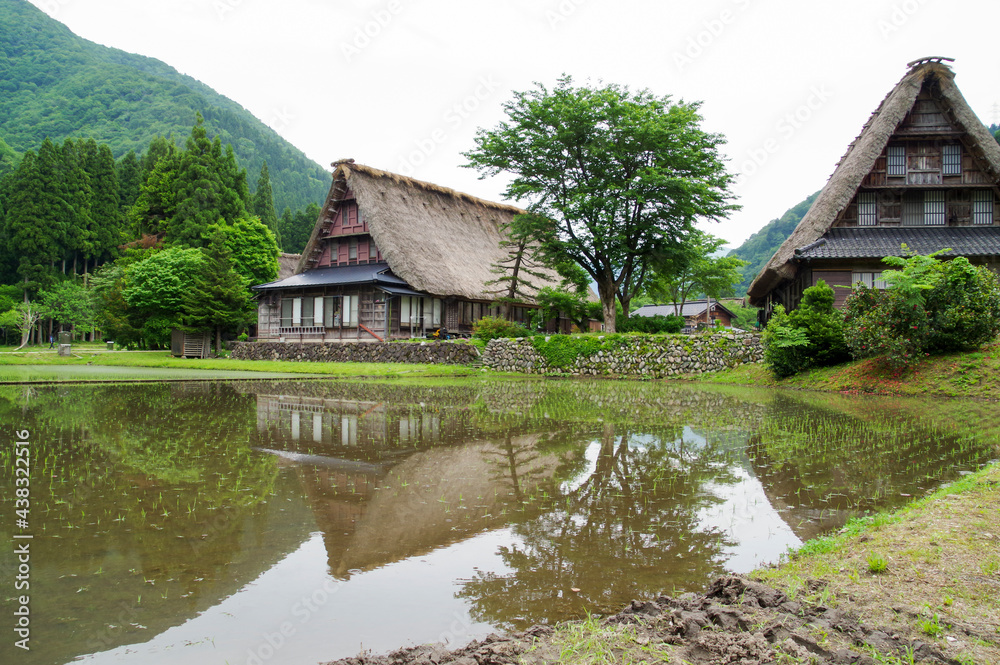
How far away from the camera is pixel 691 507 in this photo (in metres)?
4.89

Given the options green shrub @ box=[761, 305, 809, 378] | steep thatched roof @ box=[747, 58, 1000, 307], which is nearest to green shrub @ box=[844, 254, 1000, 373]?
green shrub @ box=[761, 305, 809, 378]

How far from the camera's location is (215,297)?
2898 centimetres

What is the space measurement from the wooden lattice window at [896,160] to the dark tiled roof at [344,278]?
20.3m

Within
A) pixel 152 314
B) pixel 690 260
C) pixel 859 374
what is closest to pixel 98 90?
pixel 152 314

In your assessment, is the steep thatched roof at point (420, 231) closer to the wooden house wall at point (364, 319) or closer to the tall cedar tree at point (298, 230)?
the wooden house wall at point (364, 319)

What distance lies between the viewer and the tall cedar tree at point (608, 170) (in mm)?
21797

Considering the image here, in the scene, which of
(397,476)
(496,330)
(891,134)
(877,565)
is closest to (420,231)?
(496,330)

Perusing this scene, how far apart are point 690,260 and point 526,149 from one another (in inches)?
309

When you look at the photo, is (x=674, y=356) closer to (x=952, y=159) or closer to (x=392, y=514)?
(x=952, y=159)

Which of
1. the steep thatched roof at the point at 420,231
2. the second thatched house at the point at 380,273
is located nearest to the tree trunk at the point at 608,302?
the second thatched house at the point at 380,273

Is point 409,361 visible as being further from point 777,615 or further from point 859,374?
point 777,615

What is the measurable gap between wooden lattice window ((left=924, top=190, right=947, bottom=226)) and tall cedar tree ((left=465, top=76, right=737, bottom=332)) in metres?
6.75

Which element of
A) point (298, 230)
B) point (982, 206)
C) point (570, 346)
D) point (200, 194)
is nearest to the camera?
point (982, 206)

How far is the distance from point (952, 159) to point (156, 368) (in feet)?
101
